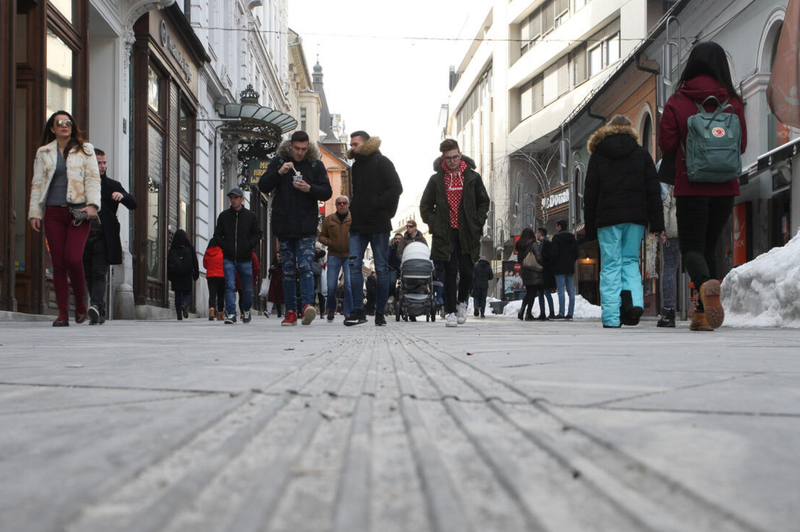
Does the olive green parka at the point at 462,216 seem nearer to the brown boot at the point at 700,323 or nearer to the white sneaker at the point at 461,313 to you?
the white sneaker at the point at 461,313

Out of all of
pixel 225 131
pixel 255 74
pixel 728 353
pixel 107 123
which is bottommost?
pixel 728 353

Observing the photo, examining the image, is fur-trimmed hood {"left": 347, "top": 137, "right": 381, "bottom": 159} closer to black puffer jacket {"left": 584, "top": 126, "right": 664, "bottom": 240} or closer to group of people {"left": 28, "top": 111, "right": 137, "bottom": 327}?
black puffer jacket {"left": 584, "top": 126, "right": 664, "bottom": 240}

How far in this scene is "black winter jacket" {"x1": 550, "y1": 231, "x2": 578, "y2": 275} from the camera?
609 inches

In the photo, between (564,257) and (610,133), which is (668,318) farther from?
(564,257)

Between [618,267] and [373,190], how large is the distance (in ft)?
8.17

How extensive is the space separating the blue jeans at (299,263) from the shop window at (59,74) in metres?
4.20

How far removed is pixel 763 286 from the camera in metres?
7.96

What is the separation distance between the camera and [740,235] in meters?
16.4

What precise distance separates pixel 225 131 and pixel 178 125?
451 cm

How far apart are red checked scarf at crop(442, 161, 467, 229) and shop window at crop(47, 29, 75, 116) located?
17.4 ft

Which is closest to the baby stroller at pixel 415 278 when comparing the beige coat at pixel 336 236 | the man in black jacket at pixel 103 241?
the beige coat at pixel 336 236

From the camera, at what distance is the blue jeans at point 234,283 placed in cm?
1067

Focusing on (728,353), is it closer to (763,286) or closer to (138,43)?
(763,286)

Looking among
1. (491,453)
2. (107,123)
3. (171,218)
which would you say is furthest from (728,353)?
(171,218)
